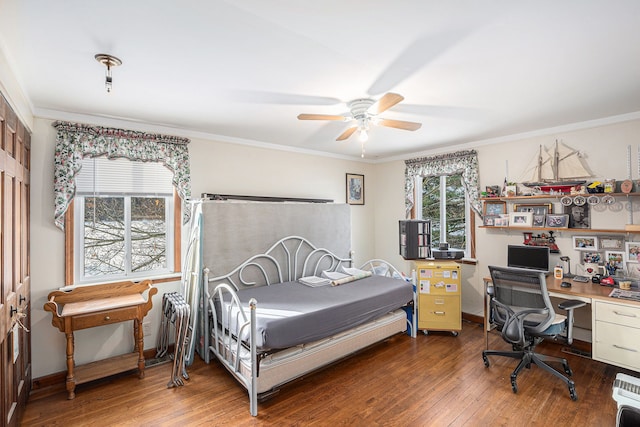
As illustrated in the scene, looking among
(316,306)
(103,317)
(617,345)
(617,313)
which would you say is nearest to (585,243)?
(617,313)

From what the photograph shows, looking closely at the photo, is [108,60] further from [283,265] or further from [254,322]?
[283,265]

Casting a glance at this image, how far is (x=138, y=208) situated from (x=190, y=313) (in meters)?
1.26

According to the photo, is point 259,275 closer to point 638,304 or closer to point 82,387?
point 82,387

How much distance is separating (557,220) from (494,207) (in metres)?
0.70

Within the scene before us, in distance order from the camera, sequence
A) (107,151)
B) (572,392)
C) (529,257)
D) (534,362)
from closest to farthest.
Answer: (572,392) < (534,362) < (107,151) < (529,257)

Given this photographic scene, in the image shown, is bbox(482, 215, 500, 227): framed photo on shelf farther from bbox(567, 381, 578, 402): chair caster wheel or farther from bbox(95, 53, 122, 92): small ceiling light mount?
bbox(95, 53, 122, 92): small ceiling light mount

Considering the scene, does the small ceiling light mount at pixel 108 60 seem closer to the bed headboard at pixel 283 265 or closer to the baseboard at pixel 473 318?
the bed headboard at pixel 283 265

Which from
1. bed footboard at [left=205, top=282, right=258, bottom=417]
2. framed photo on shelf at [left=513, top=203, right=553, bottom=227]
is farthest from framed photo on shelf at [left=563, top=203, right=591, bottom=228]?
bed footboard at [left=205, top=282, right=258, bottom=417]

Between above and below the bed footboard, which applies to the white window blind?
above

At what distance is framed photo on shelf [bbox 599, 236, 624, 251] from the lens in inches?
128

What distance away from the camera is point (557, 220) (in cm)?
359

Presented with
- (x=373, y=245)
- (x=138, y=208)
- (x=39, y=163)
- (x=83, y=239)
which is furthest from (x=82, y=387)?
(x=373, y=245)

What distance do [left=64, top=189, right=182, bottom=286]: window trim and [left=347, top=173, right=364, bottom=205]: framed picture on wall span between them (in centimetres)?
269

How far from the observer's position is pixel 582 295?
291cm
